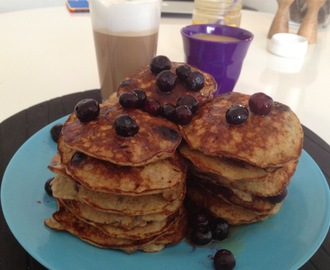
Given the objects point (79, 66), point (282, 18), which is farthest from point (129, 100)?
point (282, 18)

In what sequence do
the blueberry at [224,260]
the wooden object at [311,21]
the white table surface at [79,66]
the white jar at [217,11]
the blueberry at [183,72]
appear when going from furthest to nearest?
the wooden object at [311,21], the white jar at [217,11], the white table surface at [79,66], the blueberry at [183,72], the blueberry at [224,260]

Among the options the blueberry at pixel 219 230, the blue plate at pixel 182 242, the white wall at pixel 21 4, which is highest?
the blue plate at pixel 182 242

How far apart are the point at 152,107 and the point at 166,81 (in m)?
0.09

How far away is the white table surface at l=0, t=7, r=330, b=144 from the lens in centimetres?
159

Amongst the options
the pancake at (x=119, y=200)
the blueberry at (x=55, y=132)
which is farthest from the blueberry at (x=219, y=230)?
the blueberry at (x=55, y=132)

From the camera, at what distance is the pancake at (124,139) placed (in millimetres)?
782

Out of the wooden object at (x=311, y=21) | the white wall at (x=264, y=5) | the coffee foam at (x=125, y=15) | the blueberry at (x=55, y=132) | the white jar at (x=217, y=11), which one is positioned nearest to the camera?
the blueberry at (x=55, y=132)

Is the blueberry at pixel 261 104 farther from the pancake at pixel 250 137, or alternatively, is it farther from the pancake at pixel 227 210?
the pancake at pixel 227 210

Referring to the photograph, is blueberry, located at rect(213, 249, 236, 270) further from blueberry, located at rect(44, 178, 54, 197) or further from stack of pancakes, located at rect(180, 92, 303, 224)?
blueberry, located at rect(44, 178, 54, 197)

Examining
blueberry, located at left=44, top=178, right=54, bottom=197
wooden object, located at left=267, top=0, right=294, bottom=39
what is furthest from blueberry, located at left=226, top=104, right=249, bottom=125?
wooden object, located at left=267, top=0, right=294, bottom=39

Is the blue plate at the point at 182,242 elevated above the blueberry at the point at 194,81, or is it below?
below

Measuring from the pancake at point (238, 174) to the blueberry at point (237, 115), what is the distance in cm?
9

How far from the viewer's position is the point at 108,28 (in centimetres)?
134

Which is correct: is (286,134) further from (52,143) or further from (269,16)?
(269,16)
